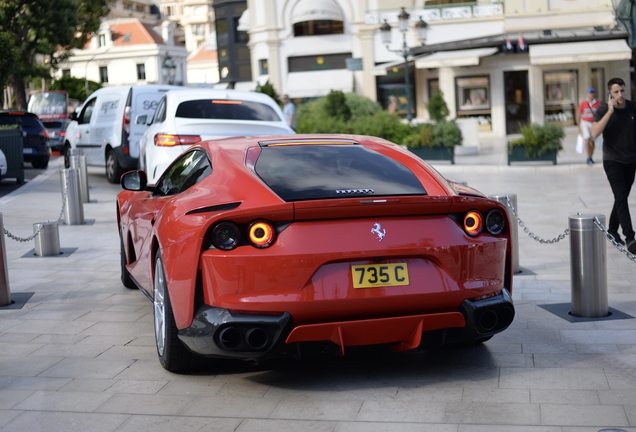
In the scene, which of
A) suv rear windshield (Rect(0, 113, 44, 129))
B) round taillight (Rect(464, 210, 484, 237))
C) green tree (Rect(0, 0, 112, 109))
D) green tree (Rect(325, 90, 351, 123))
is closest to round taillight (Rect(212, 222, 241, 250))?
round taillight (Rect(464, 210, 484, 237))

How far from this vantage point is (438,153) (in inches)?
915

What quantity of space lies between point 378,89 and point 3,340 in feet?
142

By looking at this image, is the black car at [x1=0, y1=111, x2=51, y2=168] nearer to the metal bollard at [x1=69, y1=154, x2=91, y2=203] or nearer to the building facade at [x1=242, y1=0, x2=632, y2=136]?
the metal bollard at [x1=69, y1=154, x2=91, y2=203]

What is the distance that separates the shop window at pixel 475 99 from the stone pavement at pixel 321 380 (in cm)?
3077

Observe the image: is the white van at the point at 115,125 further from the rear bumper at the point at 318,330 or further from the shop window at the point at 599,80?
the shop window at the point at 599,80

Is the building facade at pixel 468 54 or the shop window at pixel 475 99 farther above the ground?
the building facade at pixel 468 54

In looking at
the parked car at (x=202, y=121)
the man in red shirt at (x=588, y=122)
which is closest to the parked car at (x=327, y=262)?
the parked car at (x=202, y=121)

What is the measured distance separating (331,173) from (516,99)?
112 ft

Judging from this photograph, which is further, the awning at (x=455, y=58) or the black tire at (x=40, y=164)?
the awning at (x=455, y=58)

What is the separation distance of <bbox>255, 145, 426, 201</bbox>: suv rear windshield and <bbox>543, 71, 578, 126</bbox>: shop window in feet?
108

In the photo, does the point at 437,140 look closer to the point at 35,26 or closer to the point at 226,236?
the point at 226,236

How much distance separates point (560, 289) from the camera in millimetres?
8141

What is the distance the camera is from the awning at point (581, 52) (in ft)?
111

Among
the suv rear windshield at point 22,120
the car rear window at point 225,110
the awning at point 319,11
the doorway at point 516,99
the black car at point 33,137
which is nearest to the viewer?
the car rear window at point 225,110
